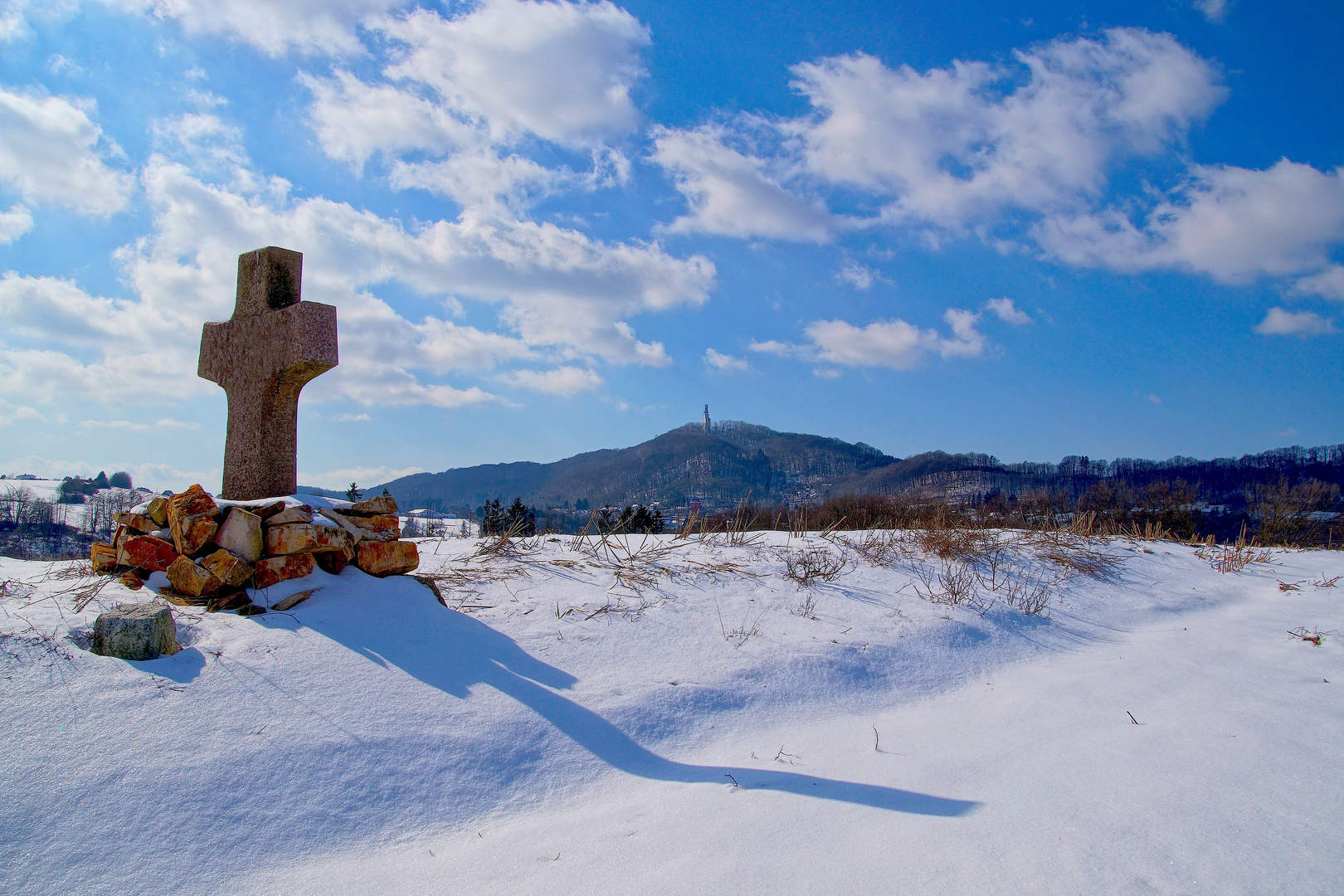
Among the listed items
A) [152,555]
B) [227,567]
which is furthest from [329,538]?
[152,555]

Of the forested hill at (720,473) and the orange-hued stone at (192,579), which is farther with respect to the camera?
the forested hill at (720,473)

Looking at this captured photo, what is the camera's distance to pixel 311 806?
256cm

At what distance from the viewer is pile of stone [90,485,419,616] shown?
4008 millimetres

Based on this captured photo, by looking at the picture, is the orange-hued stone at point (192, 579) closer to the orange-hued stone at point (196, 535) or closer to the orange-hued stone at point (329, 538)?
the orange-hued stone at point (196, 535)

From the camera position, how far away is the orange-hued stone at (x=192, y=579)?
3.99m

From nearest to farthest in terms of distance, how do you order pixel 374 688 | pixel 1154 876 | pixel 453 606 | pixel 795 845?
pixel 1154 876 → pixel 795 845 → pixel 374 688 → pixel 453 606

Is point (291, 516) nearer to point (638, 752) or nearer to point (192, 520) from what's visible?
point (192, 520)

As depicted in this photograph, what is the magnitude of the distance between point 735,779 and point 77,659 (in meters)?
3.07

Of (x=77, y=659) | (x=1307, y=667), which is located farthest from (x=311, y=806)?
(x=1307, y=667)

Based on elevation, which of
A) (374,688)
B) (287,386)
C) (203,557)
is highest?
(287,386)

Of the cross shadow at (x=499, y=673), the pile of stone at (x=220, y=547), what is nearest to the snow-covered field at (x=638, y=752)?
the cross shadow at (x=499, y=673)

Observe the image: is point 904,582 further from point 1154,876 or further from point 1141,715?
point 1154,876

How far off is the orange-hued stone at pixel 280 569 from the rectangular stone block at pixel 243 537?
0.08m

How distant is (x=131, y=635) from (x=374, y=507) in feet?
6.61
